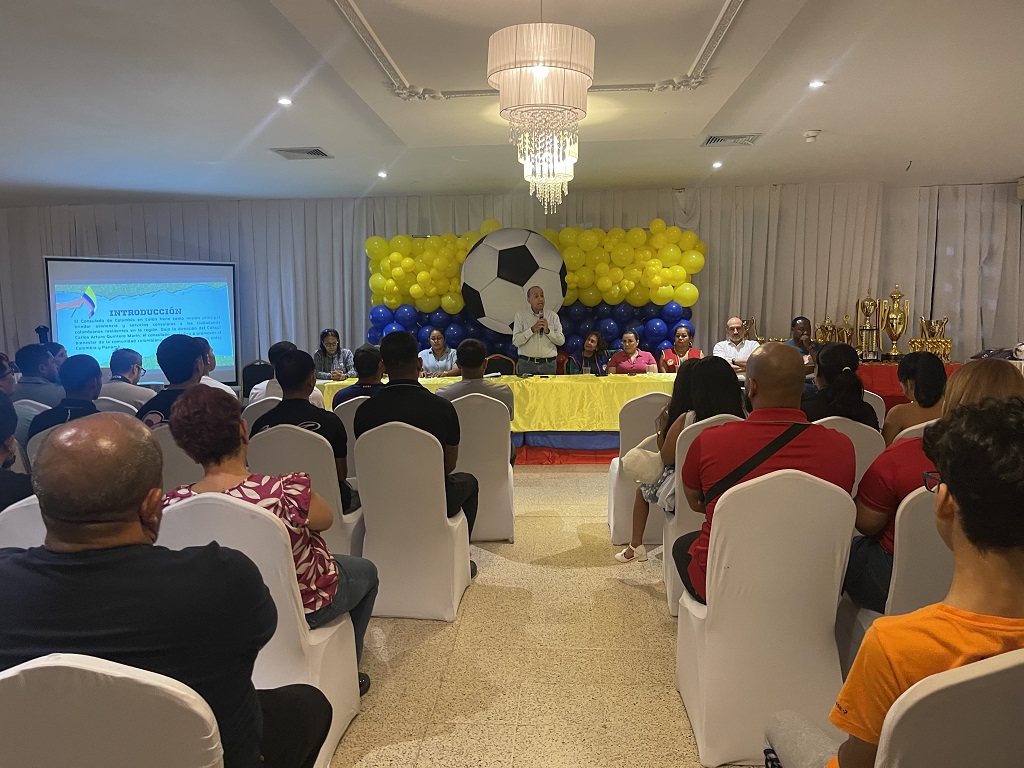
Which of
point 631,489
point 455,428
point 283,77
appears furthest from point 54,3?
point 631,489

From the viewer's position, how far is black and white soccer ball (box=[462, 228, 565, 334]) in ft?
25.1

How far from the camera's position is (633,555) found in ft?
12.5

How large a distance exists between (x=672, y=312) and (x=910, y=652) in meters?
6.90

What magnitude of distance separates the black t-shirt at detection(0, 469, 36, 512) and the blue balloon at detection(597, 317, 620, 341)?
20.4 ft

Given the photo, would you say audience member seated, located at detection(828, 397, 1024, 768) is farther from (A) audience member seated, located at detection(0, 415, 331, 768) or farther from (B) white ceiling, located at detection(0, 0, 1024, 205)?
(B) white ceiling, located at detection(0, 0, 1024, 205)

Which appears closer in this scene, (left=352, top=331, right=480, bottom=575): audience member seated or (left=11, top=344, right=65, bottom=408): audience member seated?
(left=352, top=331, right=480, bottom=575): audience member seated

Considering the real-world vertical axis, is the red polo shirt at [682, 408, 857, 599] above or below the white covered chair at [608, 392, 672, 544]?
above

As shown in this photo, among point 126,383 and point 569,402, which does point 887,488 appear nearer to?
point 569,402

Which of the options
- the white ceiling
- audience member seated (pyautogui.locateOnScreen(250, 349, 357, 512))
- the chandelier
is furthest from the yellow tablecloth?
audience member seated (pyautogui.locateOnScreen(250, 349, 357, 512))

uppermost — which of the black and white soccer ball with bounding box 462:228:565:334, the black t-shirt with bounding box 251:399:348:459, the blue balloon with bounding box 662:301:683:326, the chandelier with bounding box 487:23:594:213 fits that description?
the chandelier with bounding box 487:23:594:213

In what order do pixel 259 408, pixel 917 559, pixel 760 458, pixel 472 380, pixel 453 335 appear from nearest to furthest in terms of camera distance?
1. pixel 917 559
2. pixel 760 458
3. pixel 259 408
4. pixel 472 380
5. pixel 453 335

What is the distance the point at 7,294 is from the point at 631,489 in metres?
9.23

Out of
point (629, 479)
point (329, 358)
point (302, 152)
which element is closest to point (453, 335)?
point (329, 358)

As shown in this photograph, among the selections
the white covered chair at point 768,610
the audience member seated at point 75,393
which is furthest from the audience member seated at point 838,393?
the audience member seated at point 75,393
